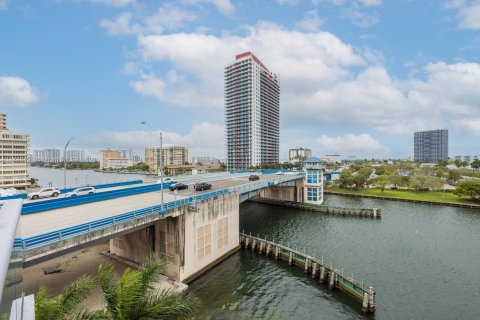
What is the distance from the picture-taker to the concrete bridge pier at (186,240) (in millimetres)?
28141

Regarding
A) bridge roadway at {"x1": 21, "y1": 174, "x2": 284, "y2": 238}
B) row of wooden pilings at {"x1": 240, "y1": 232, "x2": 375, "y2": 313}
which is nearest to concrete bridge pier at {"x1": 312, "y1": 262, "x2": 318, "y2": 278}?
row of wooden pilings at {"x1": 240, "y1": 232, "x2": 375, "y2": 313}

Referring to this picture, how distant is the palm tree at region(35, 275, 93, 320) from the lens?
878 centimetres

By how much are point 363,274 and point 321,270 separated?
17.1 ft

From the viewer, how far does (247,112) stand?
538ft

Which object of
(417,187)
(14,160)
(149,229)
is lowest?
(417,187)

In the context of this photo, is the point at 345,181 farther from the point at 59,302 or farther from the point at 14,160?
the point at 14,160

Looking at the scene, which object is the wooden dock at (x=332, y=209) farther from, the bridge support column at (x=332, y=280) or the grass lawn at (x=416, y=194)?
the bridge support column at (x=332, y=280)

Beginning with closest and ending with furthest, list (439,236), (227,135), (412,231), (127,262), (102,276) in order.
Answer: (102,276)
(127,262)
(439,236)
(412,231)
(227,135)

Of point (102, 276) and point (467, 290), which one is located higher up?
point (102, 276)

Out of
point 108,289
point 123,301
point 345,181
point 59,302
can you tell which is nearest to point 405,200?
point 345,181

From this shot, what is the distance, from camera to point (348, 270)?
Answer: 3150 cm

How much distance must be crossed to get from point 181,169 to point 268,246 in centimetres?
16310

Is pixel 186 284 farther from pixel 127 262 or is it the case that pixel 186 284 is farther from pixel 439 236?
pixel 439 236

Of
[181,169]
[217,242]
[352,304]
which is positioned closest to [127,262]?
[217,242]
